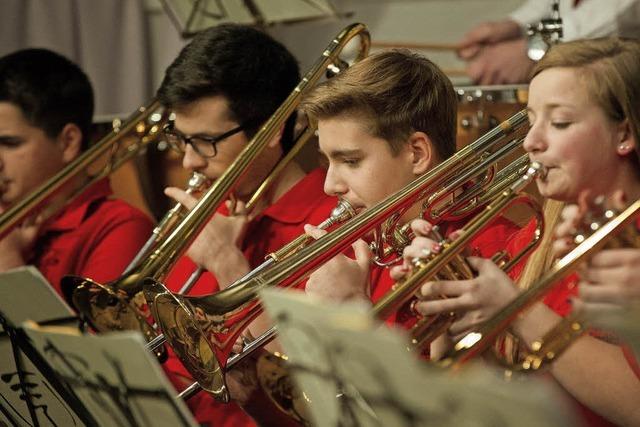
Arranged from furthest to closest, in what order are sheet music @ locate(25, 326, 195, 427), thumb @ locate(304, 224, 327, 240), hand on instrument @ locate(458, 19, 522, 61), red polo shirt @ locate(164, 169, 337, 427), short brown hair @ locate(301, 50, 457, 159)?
hand on instrument @ locate(458, 19, 522, 61) → red polo shirt @ locate(164, 169, 337, 427) → short brown hair @ locate(301, 50, 457, 159) → thumb @ locate(304, 224, 327, 240) → sheet music @ locate(25, 326, 195, 427)

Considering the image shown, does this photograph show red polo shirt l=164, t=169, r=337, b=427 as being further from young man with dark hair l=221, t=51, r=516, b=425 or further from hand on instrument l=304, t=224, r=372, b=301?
hand on instrument l=304, t=224, r=372, b=301

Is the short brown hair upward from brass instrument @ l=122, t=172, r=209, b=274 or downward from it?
upward

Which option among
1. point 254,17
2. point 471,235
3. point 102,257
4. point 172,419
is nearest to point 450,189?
point 471,235

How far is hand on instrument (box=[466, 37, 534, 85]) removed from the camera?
108 inches

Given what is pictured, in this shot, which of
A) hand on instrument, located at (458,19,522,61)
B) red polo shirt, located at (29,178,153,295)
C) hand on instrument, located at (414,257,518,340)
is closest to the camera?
hand on instrument, located at (414,257,518,340)

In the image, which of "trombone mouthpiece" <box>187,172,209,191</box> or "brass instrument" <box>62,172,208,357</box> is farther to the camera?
"trombone mouthpiece" <box>187,172,209,191</box>

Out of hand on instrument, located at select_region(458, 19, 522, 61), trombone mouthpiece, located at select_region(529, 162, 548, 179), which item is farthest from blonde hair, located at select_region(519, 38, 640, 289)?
hand on instrument, located at select_region(458, 19, 522, 61)

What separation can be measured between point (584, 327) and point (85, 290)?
96 cm

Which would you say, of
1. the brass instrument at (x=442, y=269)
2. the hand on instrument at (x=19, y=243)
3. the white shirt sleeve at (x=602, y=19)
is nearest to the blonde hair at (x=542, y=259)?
the brass instrument at (x=442, y=269)

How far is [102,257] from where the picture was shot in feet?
8.02

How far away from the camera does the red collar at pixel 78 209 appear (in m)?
2.54

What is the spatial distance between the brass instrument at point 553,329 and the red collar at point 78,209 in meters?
1.48

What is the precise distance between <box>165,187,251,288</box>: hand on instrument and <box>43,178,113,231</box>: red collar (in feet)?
1.67

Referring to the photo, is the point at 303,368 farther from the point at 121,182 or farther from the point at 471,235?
the point at 121,182
